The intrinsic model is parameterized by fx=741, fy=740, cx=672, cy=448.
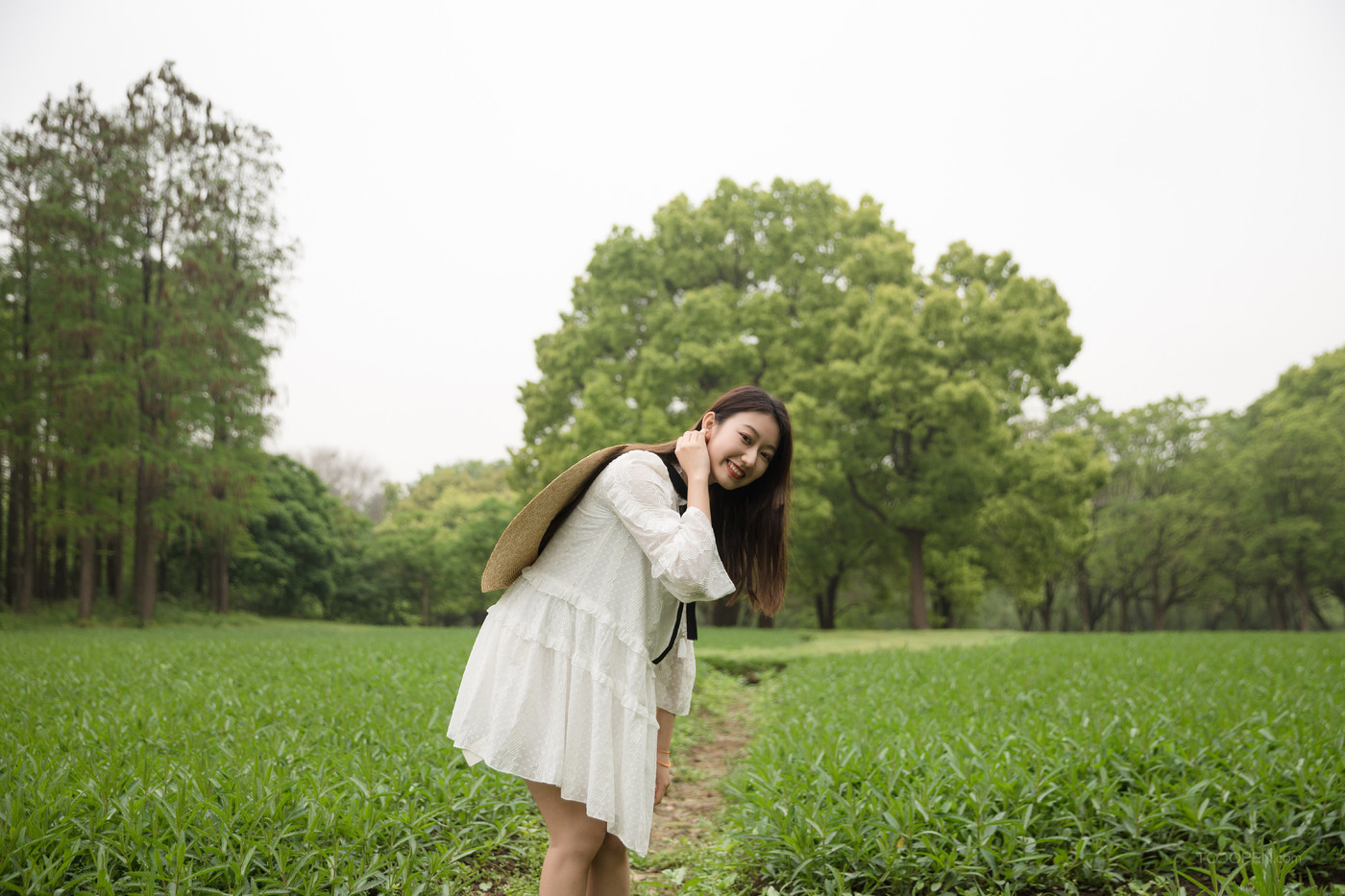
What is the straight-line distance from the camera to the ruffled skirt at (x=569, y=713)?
168 centimetres

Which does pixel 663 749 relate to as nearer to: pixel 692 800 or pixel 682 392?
pixel 692 800

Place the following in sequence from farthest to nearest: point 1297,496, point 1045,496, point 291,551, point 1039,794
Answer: point 291,551
point 1297,496
point 1045,496
point 1039,794

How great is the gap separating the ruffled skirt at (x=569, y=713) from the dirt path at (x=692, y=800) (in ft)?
5.39

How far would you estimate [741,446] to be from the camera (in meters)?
1.86

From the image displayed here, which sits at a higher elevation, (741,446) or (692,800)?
(741,446)

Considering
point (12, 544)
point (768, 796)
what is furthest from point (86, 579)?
point (768, 796)

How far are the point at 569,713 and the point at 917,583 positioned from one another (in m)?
18.5

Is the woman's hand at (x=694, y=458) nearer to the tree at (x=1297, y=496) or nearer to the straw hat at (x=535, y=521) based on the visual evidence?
the straw hat at (x=535, y=521)

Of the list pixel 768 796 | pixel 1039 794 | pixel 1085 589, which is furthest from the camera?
pixel 1085 589

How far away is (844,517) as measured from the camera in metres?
19.9

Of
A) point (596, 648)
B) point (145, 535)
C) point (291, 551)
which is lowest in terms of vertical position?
point (291, 551)

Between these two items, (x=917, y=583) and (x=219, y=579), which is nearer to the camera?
(x=917, y=583)

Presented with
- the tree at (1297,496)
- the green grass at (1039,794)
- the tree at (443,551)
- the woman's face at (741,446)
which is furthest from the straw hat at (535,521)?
the tree at (1297,496)

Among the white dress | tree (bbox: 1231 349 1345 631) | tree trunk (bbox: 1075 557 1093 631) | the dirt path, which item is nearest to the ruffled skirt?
the white dress
